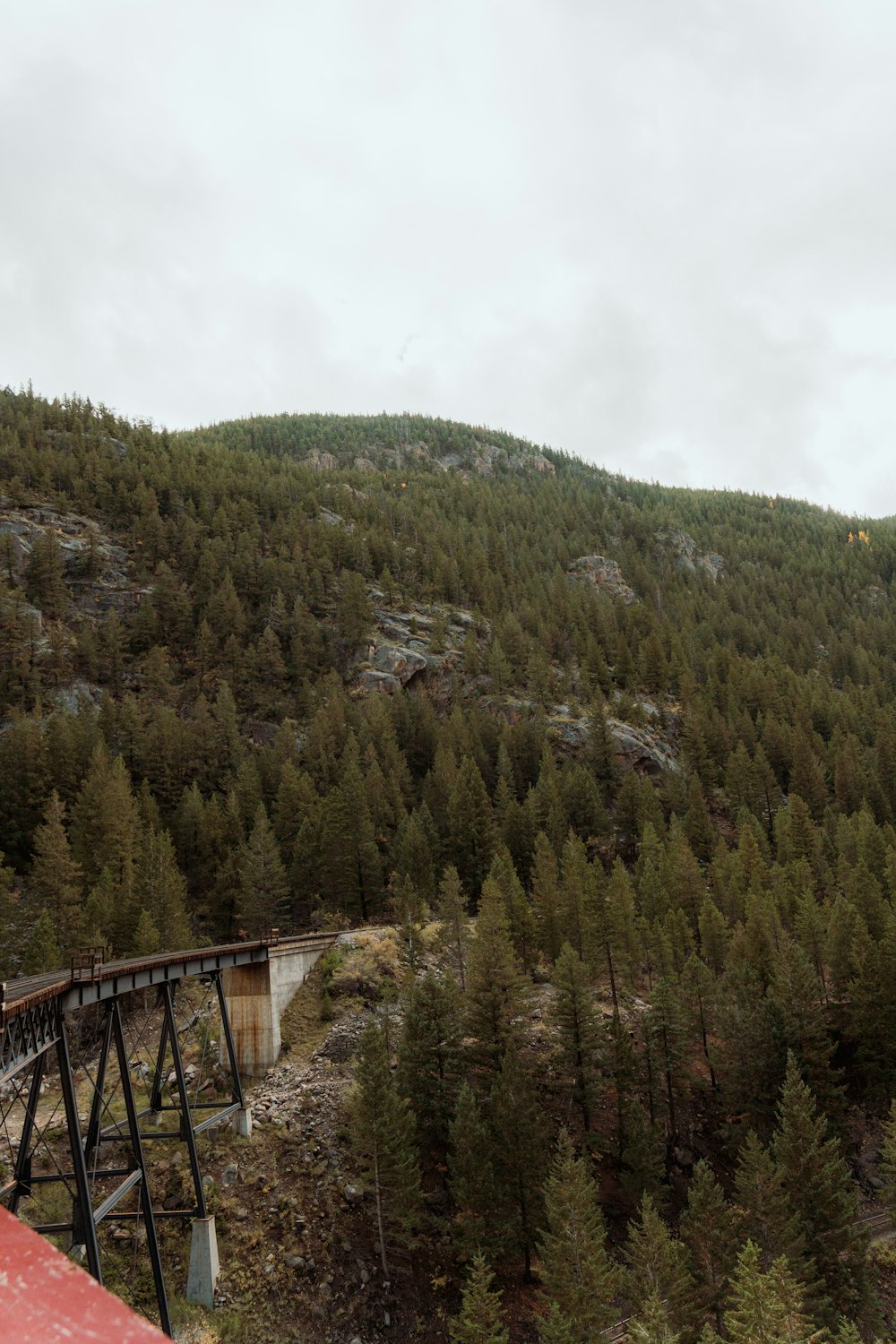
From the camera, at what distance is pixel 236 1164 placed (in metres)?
32.2

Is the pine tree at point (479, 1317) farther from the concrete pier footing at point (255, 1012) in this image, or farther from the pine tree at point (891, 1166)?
the pine tree at point (891, 1166)

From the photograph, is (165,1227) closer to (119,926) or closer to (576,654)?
(119,926)

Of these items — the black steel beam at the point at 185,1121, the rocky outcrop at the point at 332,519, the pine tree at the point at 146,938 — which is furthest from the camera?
the rocky outcrop at the point at 332,519

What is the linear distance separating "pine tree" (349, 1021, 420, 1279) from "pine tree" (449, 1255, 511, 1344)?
529 centimetres

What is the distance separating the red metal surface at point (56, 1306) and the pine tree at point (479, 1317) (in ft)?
92.9

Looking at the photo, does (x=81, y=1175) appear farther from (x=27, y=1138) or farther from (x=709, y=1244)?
(x=709, y=1244)

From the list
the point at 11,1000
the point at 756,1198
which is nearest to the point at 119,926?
the point at 11,1000

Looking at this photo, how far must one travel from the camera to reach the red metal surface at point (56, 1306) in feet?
5.40

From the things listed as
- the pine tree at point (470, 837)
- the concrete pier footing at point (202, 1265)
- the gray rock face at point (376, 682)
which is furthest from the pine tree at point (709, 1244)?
the gray rock face at point (376, 682)

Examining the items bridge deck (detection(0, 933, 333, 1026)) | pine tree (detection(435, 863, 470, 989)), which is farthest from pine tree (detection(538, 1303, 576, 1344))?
pine tree (detection(435, 863, 470, 989))

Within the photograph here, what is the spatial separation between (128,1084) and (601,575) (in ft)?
438

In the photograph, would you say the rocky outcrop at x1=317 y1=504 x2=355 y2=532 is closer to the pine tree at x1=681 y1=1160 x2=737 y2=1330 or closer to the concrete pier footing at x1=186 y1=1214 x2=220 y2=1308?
the concrete pier footing at x1=186 y1=1214 x2=220 y2=1308

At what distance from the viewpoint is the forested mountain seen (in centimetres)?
3188

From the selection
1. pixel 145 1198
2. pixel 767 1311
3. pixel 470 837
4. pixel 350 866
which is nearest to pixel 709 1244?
pixel 767 1311
